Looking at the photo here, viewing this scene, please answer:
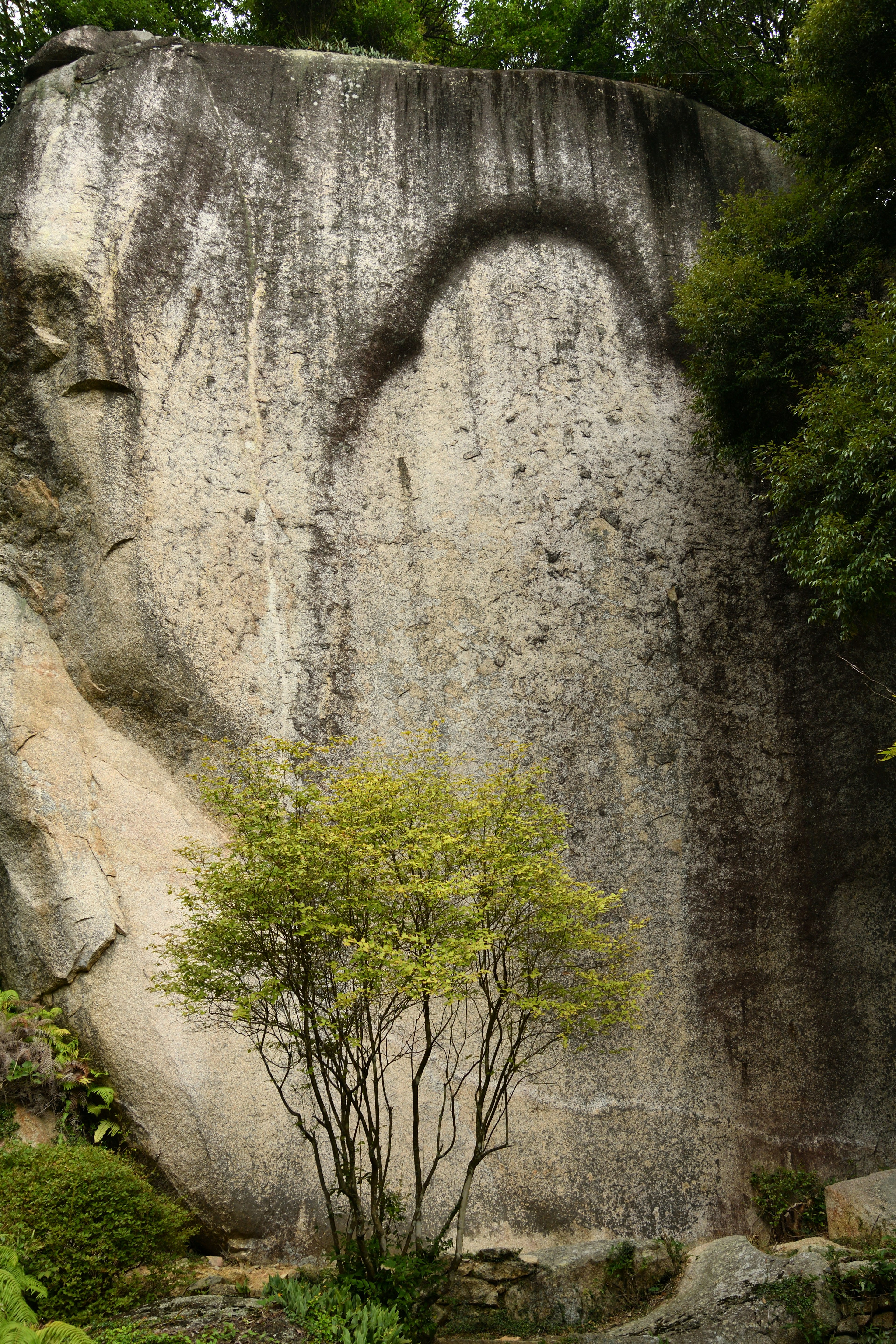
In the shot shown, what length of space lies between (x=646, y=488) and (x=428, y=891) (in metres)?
7.46

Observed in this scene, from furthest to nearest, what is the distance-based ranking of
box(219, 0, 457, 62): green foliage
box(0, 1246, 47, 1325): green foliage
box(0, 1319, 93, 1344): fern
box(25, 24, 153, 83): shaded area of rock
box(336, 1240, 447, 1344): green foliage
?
box(219, 0, 457, 62): green foliage → box(25, 24, 153, 83): shaded area of rock → box(336, 1240, 447, 1344): green foliage → box(0, 1246, 47, 1325): green foliage → box(0, 1319, 93, 1344): fern

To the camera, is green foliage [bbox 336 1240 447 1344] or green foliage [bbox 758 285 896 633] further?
green foliage [bbox 758 285 896 633]

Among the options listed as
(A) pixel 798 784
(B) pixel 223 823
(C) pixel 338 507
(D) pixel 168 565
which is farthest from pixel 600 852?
(D) pixel 168 565

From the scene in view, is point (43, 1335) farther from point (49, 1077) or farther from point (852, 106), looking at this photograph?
point (852, 106)

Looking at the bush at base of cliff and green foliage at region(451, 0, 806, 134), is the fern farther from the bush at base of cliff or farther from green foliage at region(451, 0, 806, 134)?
green foliage at region(451, 0, 806, 134)

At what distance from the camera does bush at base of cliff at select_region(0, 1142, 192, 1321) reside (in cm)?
640

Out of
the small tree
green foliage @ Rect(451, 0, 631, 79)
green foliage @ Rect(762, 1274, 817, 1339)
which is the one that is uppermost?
green foliage @ Rect(451, 0, 631, 79)

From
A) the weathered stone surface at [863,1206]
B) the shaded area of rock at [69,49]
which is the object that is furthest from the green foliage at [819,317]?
the shaded area of rock at [69,49]

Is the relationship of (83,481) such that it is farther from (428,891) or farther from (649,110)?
(649,110)

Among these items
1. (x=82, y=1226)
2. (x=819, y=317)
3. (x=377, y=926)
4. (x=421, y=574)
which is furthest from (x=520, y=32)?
(x=82, y=1226)

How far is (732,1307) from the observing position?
23.0 feet

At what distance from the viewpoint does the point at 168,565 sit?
10680mm

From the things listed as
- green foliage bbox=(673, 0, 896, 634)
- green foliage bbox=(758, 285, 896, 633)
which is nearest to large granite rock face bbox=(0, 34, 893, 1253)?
green foliage bbox=(673, 0, 896, 634)

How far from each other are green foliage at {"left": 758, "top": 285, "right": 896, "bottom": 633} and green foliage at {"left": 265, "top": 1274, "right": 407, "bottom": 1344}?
6751 millimetres
